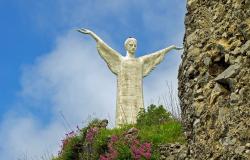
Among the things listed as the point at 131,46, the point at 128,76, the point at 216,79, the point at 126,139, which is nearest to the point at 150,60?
the point at 131,46

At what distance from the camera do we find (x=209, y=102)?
16.8 feet

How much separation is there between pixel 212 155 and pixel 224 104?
36cm

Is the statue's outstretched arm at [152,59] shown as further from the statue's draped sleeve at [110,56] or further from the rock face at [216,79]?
the rock face at [216,79]

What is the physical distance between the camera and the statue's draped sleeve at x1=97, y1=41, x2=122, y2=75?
20112 mm

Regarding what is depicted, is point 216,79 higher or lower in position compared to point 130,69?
lower

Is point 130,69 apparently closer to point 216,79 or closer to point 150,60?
point 150,60

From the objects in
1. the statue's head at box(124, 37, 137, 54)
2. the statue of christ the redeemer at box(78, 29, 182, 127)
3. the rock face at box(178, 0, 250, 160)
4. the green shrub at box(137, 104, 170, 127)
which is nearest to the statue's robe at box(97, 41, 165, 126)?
the statue of christ the redeemer at box(78, 29, 182, 127)

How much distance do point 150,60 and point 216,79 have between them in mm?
15757

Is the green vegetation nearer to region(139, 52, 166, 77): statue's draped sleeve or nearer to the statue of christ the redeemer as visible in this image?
the statue of christ the redeemer

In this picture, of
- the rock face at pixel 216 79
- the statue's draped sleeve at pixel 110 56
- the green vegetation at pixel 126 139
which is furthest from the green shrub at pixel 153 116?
the rock face at pixel 216 79

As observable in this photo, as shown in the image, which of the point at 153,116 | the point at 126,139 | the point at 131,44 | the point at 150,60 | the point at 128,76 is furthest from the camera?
the point at 150,60

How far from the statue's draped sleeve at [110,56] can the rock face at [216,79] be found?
1439cm

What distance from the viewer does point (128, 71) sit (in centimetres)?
1992

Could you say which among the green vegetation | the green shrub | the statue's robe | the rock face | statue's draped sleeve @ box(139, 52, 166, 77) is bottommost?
the rock face
